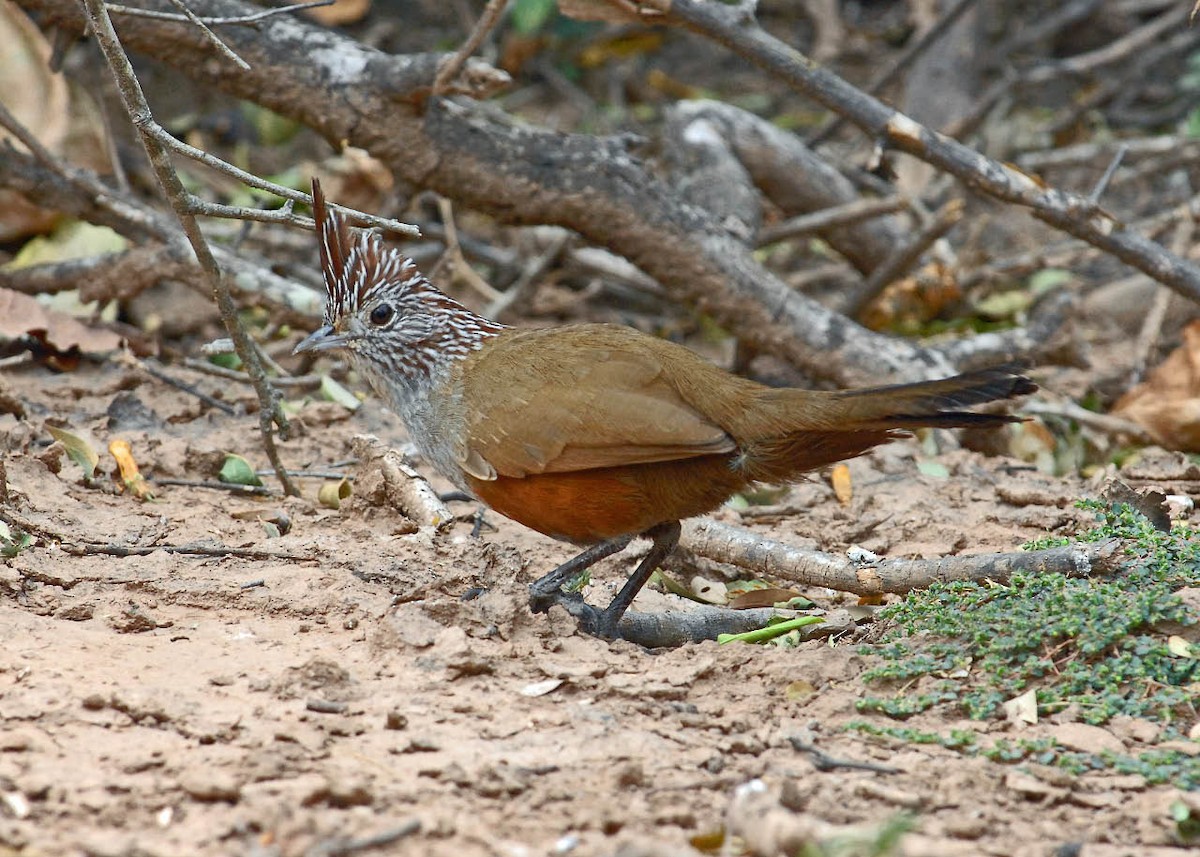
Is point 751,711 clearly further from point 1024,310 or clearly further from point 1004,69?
point 1004,69

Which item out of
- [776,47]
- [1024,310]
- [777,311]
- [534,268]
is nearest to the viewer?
[776,47]

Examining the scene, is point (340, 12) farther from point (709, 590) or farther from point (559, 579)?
point (559, 579)

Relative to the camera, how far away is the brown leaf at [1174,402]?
6.17 m


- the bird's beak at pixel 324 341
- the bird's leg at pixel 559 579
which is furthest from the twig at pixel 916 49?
the bird's leg at pixel 559 579

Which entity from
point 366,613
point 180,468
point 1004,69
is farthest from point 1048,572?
point 1004,69

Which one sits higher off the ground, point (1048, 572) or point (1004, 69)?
point (1004, 69)

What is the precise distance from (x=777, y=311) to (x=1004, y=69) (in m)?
4.17

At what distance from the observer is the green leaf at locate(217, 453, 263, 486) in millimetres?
5359

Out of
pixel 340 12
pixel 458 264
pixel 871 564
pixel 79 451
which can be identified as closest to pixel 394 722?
pixel 871 564

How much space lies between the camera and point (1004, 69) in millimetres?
9523

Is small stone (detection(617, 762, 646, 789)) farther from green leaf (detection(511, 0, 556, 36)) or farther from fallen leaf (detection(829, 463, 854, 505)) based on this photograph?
green leaf (detection(511, 0, 556, 36))

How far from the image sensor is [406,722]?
313cm

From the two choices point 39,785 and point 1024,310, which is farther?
point 1024,310

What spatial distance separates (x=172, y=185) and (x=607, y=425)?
64.2 inches
